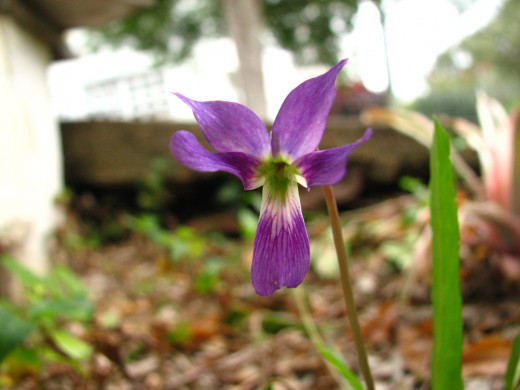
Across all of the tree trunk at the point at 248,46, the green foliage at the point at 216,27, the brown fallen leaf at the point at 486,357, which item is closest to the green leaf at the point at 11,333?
the brown fallen leaf at the point at 486,357

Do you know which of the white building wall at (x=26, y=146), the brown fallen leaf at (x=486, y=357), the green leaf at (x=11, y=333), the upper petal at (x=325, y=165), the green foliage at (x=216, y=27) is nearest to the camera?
the upper petal at (x=325, y=165)

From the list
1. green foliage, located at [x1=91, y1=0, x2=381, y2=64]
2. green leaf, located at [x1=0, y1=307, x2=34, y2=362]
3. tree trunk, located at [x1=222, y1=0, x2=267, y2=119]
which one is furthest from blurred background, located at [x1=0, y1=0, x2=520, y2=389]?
green foliage, located at [x1=91, y1=0, x2=381, y2=64]

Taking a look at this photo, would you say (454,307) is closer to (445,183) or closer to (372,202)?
(445,183)

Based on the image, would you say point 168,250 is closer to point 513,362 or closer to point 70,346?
point 70,346

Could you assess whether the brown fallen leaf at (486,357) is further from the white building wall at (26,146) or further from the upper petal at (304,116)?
the white building wall at (26,146)

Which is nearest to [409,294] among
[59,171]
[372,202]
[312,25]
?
[372,202]

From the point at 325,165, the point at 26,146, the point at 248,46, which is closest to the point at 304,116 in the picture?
the point at 325,165
